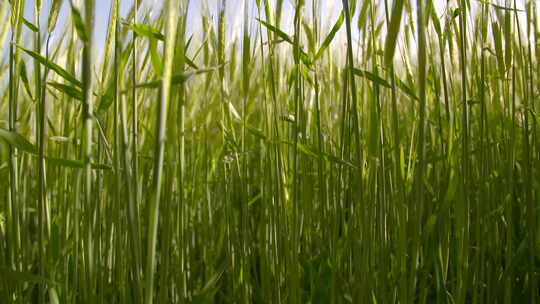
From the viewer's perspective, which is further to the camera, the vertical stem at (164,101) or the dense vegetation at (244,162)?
the dense vegetation at (244,162)

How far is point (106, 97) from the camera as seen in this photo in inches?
20.2

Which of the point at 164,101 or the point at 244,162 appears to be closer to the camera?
the point at 164,101

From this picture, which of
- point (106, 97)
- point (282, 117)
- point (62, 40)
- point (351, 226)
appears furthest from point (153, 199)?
point (62, 40)

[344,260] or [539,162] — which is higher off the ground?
[539,162]

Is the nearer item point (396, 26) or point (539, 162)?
point (396, 26)

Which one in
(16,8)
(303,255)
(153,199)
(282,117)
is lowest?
(303,255)

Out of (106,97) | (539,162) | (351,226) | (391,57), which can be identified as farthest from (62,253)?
(539,162)

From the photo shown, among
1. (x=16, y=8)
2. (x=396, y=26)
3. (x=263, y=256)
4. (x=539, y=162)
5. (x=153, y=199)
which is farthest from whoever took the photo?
(x=539, y=162)

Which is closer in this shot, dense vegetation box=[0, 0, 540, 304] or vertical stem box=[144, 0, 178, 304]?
vertical stem box=[144, 0, 178, 304]

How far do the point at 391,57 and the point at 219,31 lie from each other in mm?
251

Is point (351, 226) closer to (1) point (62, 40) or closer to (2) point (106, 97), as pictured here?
(2) point (106, 97)

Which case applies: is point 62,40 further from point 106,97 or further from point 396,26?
point 396,26

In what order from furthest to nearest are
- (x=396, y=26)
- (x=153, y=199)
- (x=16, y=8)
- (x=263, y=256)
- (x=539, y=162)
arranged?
(x=539, y=162) → (x=263, y=256) → (x=16, y=8) → (x=396, y=26) → (x=153, y=199)

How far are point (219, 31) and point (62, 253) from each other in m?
0.33
